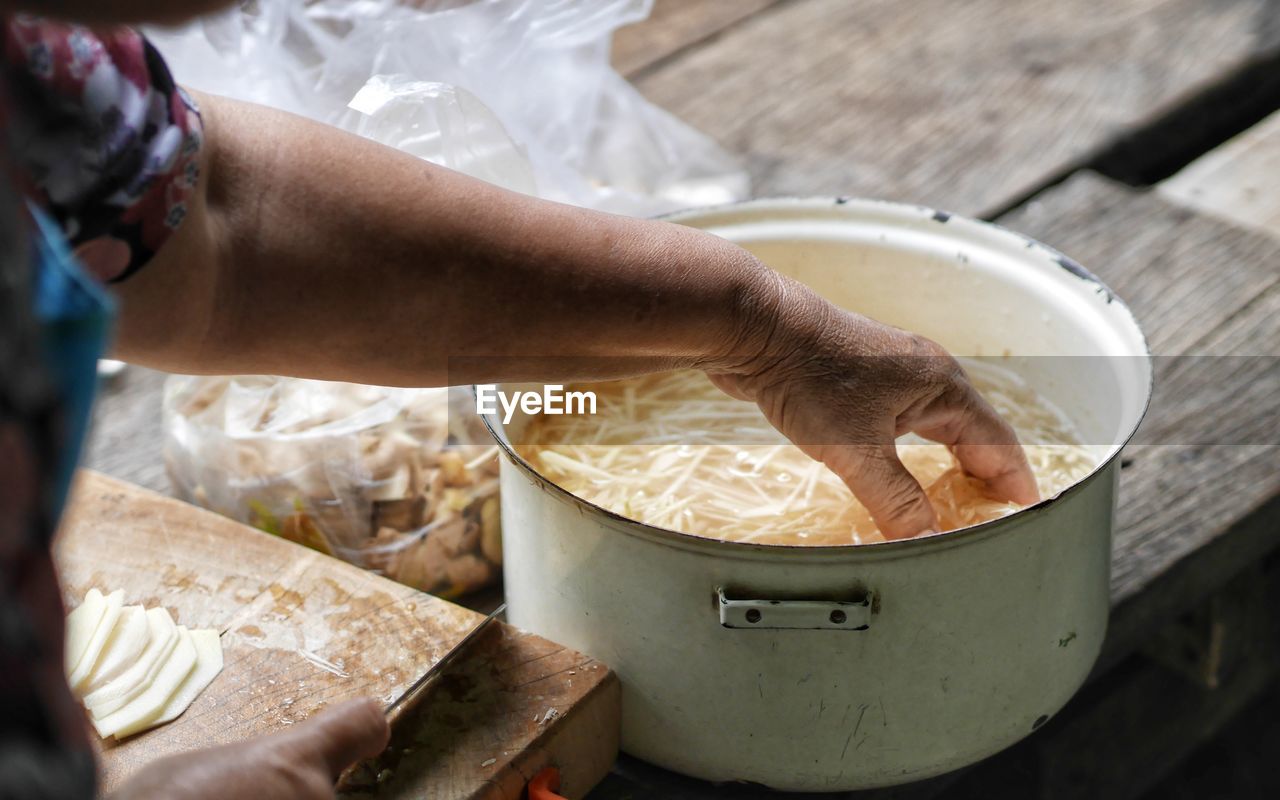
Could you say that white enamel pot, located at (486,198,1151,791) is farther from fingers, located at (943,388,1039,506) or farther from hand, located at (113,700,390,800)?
hand, located at (113,700,390,800)

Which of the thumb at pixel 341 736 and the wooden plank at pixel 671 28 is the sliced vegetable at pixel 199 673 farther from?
the wooden plank at pixel 671 28

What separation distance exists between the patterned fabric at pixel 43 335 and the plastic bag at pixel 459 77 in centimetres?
55

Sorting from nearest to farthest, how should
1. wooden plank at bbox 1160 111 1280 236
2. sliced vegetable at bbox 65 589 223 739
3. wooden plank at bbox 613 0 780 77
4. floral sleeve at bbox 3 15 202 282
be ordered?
1. floral sleeve at bbox 3 15 202 282
2. sliced vegetable at bbox 65 589 223 739
3. wooden plank at bbox 1160 111 1280 236
4. wooden plank at bbox 613 0 780 77

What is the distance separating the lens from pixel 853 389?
3.81 feet

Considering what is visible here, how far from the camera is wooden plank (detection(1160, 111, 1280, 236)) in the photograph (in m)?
2.00

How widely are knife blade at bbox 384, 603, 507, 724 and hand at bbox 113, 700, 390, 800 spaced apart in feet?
0.58

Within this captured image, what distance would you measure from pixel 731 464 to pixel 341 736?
2.29 feet

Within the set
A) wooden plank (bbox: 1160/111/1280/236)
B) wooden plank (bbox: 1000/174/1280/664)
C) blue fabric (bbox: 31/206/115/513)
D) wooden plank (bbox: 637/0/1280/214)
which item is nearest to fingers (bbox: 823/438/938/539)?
wooden plank (bbox: 1000/174/1280/664)

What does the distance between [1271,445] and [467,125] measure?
1.08m

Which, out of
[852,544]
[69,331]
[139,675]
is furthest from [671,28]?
[69,331]

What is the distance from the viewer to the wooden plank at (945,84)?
83.4 inches

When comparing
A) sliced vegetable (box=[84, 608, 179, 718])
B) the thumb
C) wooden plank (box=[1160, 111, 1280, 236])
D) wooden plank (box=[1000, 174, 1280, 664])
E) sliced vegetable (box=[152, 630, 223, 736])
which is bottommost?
Answer: wooden plank (box=[1000, 174, 1280, 664])

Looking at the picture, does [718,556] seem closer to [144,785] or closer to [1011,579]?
[1011,579]

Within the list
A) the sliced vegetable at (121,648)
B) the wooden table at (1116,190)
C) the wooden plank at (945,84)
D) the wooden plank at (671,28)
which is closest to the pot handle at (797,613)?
the wooden table at (1116,190)
